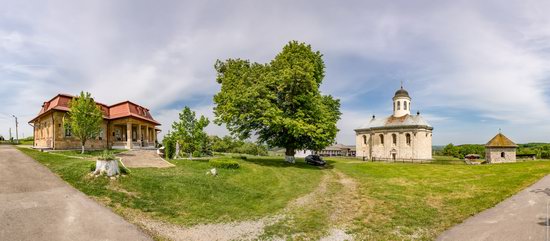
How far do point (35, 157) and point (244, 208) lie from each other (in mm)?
20474

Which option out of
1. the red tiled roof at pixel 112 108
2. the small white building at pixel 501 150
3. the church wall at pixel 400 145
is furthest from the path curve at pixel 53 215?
the church wall at pixel 400 145

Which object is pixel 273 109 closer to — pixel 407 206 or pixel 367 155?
pixel 407 206

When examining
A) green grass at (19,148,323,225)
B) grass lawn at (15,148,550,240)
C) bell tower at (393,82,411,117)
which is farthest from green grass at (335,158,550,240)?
bell tower at (393,82,411,117)

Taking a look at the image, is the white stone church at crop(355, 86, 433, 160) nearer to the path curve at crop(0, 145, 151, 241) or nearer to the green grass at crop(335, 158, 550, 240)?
the green grass at crop(335, 158, 550, 240)

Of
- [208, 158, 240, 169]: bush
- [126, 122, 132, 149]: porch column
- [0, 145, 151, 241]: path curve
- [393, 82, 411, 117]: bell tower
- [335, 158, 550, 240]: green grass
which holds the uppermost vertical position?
[393, 82, 411, 117]: bell tower

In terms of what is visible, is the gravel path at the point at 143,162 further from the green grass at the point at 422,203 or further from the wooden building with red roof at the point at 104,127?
the green grass at the point at 422,203

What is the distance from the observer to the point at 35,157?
894 inches

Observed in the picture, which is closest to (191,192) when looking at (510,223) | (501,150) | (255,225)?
(255,225)

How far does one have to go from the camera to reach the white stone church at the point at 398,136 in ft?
177

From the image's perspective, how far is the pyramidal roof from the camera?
42.0 meters

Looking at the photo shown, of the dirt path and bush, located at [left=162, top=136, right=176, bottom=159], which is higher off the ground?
bush, located at [left=162, top=136, right=176, bottom=159]

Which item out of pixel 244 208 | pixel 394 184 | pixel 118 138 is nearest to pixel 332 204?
pixel 244 208

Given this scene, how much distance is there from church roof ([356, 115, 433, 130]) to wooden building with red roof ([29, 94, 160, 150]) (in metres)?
45.9

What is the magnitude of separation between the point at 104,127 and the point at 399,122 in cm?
5411
